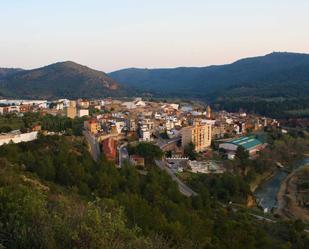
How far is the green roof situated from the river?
9.41ft

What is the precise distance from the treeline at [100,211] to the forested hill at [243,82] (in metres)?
40.1

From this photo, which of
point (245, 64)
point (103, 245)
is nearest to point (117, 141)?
point (103, 245)

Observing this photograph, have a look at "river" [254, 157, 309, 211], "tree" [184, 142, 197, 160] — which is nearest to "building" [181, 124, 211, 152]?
"tree" [184, 142, 197, 160]

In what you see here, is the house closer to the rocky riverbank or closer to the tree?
the tree

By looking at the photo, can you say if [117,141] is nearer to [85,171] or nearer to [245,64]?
[85,171]

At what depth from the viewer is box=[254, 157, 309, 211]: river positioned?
2345cm

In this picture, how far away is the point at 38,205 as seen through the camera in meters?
7.13

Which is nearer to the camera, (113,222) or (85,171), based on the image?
(113,222)

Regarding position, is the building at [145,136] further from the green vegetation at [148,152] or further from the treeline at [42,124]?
the green vegetation at [148,152]

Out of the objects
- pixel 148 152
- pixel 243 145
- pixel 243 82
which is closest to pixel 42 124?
pixel 148 152

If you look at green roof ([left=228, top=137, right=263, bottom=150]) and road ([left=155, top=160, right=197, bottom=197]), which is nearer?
road ([left=155, top=160, right=197, bottom=197])

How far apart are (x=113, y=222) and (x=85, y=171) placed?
36.7ft

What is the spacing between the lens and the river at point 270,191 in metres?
23.5

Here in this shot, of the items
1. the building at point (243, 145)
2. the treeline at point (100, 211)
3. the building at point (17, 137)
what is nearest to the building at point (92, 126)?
the treeline at point (100, 211)
